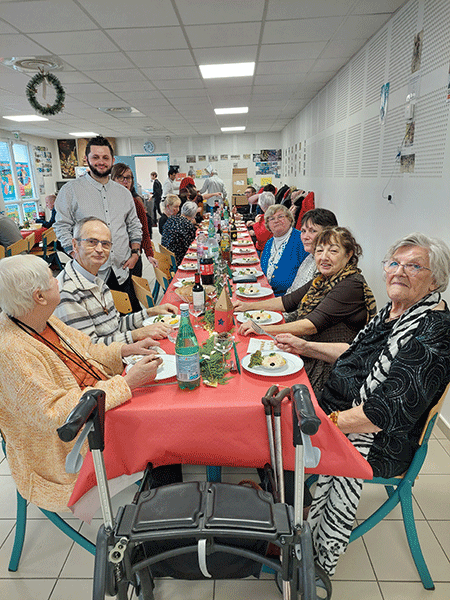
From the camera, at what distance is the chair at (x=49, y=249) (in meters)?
6.62

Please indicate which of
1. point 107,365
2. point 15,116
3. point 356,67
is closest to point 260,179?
point 15,116

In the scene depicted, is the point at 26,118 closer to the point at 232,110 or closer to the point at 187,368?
the point at 232,110

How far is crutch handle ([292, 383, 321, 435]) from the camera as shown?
809 millimetres

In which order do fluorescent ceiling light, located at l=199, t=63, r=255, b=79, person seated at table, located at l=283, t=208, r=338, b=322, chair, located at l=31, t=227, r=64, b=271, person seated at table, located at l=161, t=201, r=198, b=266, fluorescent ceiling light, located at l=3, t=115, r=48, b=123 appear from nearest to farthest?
person seated at table, located at l=283, t=208, r=338, b=322
person seated at table, located at l=161, t=201, r=198, b=266
fluorescent ceiling light, located at l=199, t=63, r=255, b=79
chair, located at l=31, t=227, r=64, b=271
fluorescent ceiling light, located at l=3, t=115, r=48, b=123

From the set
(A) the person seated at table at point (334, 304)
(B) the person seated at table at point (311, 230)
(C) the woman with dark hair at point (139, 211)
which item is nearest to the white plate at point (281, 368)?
(A) the person seated at table at point (334, 304)

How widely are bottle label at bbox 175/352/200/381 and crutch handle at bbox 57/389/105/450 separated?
16.6 inches

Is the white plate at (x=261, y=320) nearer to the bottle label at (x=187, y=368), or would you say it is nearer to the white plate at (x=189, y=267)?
the bottle label at (x=187, y=368)

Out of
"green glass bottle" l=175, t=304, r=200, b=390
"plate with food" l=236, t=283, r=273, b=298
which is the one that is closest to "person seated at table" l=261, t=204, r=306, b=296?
"plate with food" l=236, t=283, r=273, b=298

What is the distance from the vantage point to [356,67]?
15.3ft

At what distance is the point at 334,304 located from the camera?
6.51 feet

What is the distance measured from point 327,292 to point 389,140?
2318 mm

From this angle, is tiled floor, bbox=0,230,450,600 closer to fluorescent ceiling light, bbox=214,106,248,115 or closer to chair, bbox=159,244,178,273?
chair, bbox=159,244,178,273

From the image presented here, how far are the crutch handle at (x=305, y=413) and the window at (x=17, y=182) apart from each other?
12485 mm

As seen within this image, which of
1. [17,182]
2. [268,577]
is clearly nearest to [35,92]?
[268,577]
